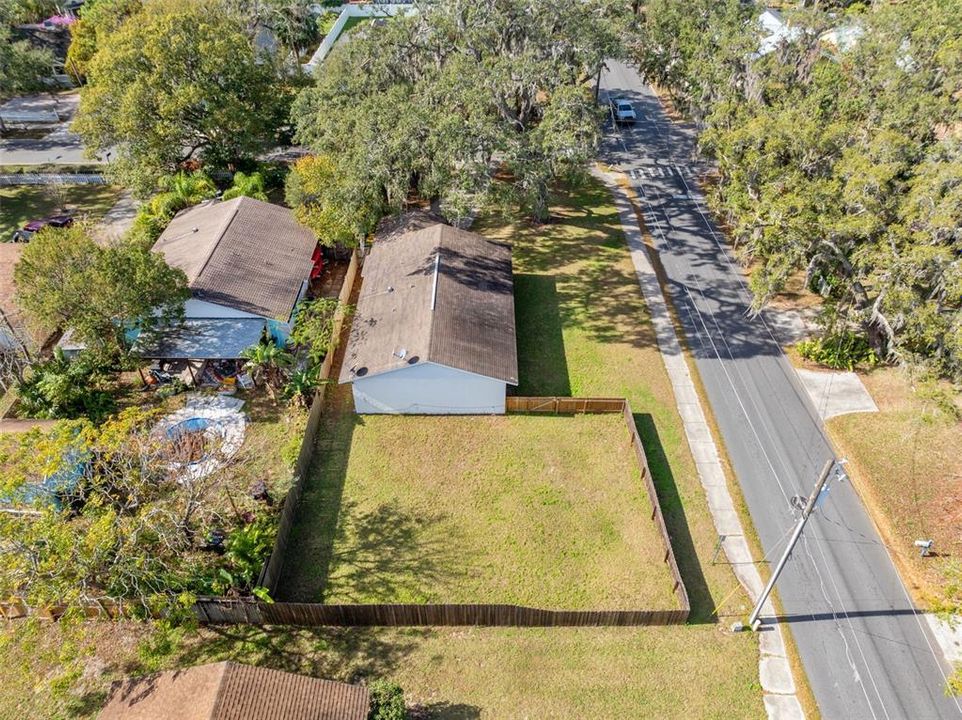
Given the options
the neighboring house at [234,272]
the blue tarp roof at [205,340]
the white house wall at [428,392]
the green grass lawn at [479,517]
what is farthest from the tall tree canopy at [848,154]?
the blue tarp roof at [205,340]

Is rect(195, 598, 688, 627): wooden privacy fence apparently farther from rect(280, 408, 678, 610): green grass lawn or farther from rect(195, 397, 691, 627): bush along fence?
rect(280, 408, 678, 610): green grass lawn

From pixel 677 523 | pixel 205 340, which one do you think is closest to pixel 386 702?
pixel 677 523

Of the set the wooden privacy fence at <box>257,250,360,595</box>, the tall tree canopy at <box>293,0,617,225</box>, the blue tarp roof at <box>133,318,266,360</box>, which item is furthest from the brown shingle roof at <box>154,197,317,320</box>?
the tall tree canopy at <box>293,0,617,225</box>

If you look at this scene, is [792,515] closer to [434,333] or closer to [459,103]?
[434,333]

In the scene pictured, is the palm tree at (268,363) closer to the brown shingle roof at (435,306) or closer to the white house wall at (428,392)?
the brown shingle roof at (435,306)

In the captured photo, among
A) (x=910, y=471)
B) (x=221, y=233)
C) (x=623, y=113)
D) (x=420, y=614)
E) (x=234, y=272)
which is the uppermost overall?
(x=623, y=113)

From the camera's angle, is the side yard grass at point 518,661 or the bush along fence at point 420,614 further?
the bush along fence at point 420,614

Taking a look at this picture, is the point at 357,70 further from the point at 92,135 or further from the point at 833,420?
the point at 833,420

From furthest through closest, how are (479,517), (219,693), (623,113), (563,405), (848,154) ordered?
(623,113) → (848,154) → (563,405) → (479,517) → (219,693)
